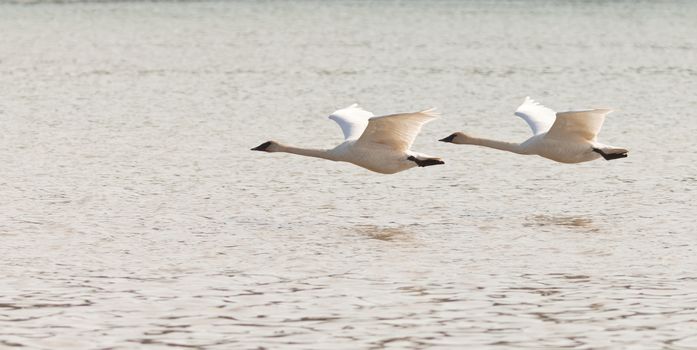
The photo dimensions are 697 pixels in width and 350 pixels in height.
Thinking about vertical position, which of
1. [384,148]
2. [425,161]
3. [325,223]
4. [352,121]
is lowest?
[325,223]

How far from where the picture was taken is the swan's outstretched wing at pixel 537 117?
21.5 meters

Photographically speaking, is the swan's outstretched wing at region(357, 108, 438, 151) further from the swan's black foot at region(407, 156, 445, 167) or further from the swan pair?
the swan's black foot at region(407, 156, 445, 167)

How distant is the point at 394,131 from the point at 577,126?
7.99 ft

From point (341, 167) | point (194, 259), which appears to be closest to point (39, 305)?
point (194, 259)

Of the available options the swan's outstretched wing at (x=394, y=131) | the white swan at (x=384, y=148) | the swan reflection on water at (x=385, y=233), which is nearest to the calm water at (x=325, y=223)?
the swan reflection on water at (x=385, y=233)

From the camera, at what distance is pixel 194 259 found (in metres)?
16.5

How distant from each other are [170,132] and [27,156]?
457 cm

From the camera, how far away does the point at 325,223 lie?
1909 centimetres

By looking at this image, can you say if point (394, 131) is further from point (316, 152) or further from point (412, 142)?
point (316, 152)

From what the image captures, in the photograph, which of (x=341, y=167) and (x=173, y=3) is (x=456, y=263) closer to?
(x=341, y=167)

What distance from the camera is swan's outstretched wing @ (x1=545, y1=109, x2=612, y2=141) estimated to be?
20294 millimetres

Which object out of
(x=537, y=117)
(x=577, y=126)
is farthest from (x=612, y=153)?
(x=537, y=117)

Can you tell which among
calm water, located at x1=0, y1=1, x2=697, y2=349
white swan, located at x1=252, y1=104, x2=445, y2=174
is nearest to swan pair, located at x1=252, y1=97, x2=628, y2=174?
white swan, located at x1=252, y1=104, x2=445, y2=174

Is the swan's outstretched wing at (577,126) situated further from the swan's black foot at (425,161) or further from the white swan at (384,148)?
the swan's black foot at (425,161)
